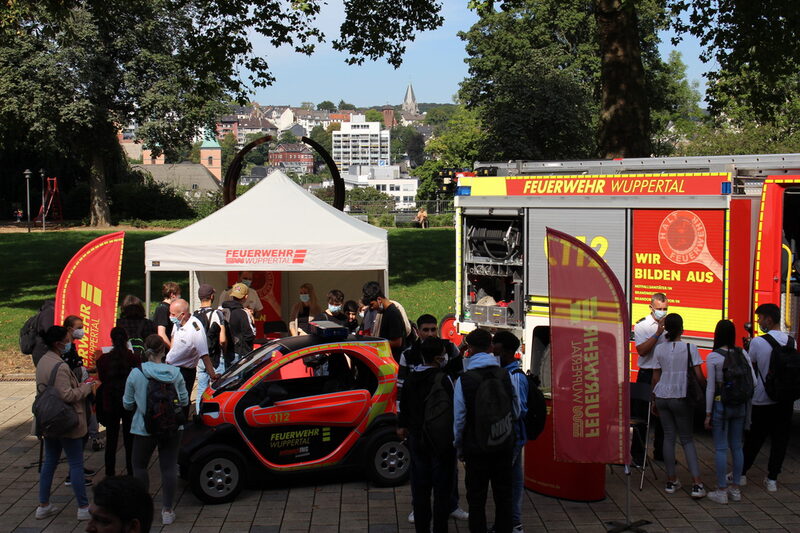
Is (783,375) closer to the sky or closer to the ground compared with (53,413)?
closer to the sky

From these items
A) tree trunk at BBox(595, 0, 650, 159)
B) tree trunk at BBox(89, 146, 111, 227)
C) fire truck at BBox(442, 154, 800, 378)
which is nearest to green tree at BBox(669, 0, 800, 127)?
tree trunk at BBox(595, 0, 650, 159)

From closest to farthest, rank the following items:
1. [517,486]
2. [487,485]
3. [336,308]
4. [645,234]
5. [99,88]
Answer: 1. [487,485]
2. [517,486]
3. [645,234]
4. [336,308]
5. [99,88]

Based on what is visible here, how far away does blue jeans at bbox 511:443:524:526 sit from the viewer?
7.05 meters

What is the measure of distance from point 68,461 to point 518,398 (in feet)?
13.3

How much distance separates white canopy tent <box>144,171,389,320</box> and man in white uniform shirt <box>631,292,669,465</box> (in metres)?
4.17

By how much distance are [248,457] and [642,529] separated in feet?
12.0

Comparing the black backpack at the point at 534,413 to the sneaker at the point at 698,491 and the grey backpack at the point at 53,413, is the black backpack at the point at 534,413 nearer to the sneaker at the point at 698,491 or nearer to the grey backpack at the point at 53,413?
the sneaker at the point at 698,491

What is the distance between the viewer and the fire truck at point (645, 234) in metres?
10.0

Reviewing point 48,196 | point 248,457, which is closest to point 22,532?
point 248,457

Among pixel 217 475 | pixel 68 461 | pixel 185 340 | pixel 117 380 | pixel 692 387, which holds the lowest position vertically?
pixel 217 475

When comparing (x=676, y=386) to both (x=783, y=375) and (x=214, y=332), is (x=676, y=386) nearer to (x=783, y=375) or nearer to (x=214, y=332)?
(x=783, y=375)

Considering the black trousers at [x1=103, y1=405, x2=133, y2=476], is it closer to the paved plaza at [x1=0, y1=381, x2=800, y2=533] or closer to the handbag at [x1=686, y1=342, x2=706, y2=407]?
the paved plaza at [x1=0, y1=381, x2=800, y2=533]

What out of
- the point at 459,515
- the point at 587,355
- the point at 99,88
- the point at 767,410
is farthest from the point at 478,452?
the point at 99,88

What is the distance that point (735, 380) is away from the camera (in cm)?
807
